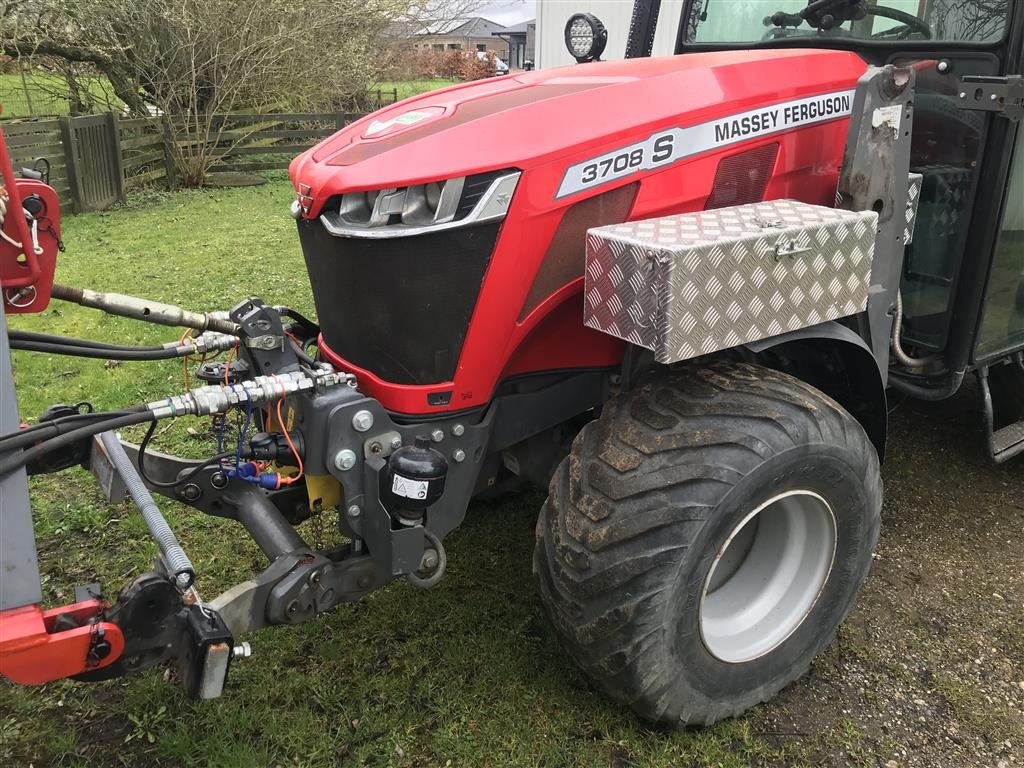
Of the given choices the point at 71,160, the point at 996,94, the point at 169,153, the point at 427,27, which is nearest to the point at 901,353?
the point at 996,94

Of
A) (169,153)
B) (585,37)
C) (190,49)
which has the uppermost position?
(585,37)

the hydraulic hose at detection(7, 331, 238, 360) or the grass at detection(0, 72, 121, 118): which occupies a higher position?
the hydraulic hose at detection(7, 331, 238, 360)

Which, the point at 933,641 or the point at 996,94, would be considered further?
the point at 933,641

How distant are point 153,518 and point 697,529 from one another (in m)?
1.30

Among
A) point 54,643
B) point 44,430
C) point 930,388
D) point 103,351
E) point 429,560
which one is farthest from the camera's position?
point 930,388

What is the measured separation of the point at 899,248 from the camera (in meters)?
2.71

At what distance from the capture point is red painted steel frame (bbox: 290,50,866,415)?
2.16 m

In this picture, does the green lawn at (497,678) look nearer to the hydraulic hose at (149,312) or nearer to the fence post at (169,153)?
the hydraulic hose at (149,312)

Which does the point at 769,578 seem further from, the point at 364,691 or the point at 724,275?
the point at 364,691

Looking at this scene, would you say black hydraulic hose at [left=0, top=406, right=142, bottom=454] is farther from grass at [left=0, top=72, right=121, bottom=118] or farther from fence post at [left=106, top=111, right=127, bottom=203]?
grass at [left=0, top=72, right=121, bottom=118]

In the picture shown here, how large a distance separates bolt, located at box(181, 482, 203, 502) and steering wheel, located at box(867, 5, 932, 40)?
267cm

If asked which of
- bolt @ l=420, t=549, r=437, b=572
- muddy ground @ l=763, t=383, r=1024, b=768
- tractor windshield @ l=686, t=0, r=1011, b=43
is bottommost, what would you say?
muddy ground @ l=763, t=383, r=1024, b=768

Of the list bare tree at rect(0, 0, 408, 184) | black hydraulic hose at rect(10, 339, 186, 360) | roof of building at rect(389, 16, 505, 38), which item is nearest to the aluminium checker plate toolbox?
black hydraulic hose at rect(10, 339, 186, 360)

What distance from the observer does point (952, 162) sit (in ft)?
9.68
